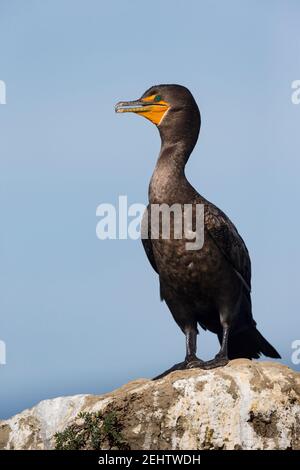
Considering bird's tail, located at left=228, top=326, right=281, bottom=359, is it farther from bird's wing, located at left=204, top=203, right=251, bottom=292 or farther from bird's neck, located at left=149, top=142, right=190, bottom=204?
bird's neck, located at left=149, top=142, right=190, bottom=204

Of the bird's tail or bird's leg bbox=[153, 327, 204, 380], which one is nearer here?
bird's leg bbox=[153, 327, 204, 380]

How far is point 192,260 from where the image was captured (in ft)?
52.9

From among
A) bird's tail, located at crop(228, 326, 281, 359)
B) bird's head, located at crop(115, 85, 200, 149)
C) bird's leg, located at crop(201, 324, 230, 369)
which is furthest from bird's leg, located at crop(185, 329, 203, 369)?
bird's head, located at crop(115, 85, 200, 149)

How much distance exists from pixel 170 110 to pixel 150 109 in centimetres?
23

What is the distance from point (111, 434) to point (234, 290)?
229 centimetres

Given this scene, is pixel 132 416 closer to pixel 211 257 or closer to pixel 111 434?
pixel 111 434

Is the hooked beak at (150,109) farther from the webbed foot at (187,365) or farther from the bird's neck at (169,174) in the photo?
the webbed foot at (187,365)

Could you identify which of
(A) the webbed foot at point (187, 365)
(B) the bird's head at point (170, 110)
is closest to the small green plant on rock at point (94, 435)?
(A) the webbed foot at point (187, 365)

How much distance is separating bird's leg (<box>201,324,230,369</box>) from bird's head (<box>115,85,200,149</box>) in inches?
89.0

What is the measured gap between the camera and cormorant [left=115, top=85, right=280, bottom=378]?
16188mm

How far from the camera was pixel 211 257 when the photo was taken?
16.2 meters

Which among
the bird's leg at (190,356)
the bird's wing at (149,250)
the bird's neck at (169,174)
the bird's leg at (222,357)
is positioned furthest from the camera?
the bird's wing at (149,250)

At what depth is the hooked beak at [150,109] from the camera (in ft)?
55.4
